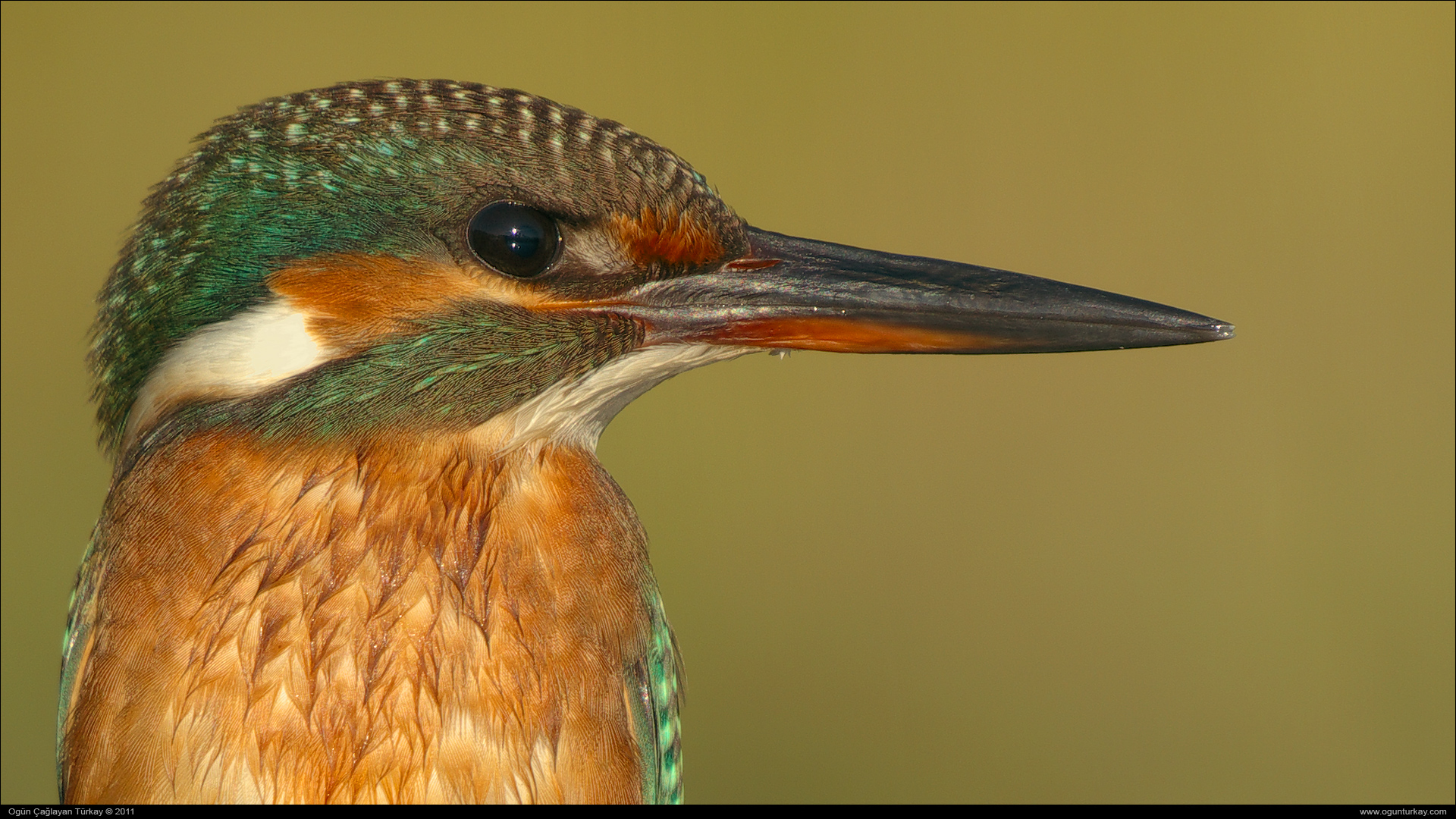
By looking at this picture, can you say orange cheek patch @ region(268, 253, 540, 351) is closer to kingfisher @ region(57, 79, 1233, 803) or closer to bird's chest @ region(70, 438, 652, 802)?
kingfisher @ region(57, 79, 1233, 803)

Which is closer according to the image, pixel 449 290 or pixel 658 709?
pixel 449 290

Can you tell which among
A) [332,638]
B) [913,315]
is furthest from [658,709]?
[913,315]

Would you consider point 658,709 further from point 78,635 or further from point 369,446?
point 78,635

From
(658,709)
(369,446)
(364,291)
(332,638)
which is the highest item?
(364,291)

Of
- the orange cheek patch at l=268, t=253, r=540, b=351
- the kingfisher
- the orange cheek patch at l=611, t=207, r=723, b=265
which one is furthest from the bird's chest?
the orange cheek patch at l=611, t=207, r=723, b=265

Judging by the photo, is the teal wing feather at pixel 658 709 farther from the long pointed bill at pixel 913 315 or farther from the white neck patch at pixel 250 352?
the white neck patch at pixel 250 352
